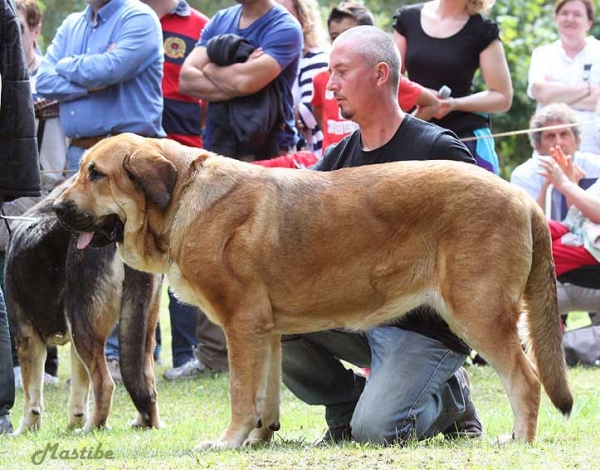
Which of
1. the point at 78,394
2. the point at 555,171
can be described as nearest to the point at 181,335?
the point at 78,394

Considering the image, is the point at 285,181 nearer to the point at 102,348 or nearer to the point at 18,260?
the point at 102,348

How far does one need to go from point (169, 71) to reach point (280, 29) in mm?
1232

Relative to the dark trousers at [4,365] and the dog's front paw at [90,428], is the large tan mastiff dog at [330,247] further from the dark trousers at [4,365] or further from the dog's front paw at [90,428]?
the dog's front paw at [90,428]

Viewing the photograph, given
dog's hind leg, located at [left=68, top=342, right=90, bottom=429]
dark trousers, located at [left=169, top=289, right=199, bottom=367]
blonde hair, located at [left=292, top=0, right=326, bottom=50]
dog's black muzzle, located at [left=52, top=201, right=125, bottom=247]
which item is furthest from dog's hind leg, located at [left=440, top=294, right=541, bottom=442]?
blonde hair, located at [left=292, top=0, right=326, bottom=50]

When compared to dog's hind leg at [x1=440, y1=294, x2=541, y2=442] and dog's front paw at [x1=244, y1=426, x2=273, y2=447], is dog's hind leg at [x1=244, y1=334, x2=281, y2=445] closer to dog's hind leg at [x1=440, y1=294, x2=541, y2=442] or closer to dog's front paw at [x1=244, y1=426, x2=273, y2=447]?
dog's front paw at [x1=244, y1=426, x2=273, y2=447]

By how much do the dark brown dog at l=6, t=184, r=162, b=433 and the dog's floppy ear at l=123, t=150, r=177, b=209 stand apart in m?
1.23

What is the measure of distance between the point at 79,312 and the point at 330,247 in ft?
6.05

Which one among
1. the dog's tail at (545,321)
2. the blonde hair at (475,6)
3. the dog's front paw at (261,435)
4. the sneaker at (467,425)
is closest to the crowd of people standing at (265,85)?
the blonde hair at (475,6)

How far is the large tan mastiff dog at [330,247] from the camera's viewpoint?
16.7 ft

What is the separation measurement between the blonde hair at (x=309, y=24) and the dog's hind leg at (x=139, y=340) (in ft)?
12.0

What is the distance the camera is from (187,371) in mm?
9195

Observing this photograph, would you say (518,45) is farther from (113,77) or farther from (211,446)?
(211,446)

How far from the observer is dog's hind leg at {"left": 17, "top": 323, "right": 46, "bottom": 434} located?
260 inches

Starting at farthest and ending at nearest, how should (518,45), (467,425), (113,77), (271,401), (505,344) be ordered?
(518,45)
(113,77)
(467,425)
(271,401)
(505,344)
